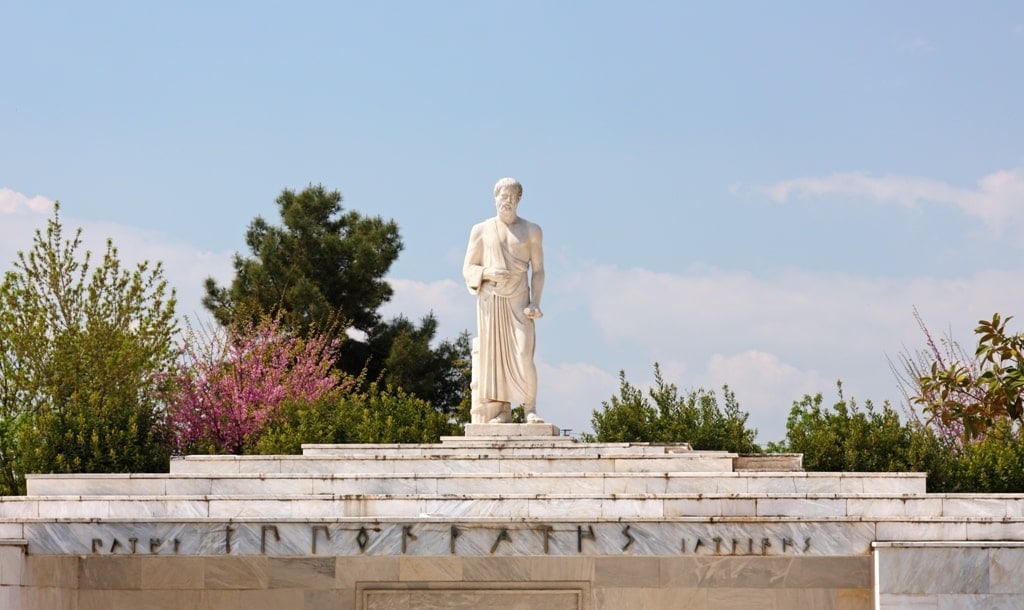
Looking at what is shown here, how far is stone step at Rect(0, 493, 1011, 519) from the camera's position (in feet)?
45.5

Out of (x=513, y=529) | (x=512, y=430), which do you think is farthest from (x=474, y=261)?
(x=513, y=529)

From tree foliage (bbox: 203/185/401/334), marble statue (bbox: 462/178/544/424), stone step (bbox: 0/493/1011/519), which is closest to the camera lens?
stone step (bbox: 0/493/1011/519)

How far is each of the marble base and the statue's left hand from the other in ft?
4.31

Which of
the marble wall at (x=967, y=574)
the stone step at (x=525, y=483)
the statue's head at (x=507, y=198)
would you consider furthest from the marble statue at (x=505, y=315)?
the marble wall at (x=967, y=574)

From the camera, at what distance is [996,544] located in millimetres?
13047

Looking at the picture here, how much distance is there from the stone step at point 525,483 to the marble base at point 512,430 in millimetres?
2364

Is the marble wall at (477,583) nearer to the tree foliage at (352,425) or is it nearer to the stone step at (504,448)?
the stone step at (504,448)

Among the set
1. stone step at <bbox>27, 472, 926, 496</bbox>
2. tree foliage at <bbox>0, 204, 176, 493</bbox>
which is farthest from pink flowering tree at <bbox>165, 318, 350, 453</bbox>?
stone step at <bbox>27, 472, 926, 496</bbox>

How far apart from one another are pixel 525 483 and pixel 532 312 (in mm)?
3512

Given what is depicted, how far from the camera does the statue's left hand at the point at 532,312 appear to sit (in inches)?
725

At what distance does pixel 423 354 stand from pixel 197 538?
27808 millimetres

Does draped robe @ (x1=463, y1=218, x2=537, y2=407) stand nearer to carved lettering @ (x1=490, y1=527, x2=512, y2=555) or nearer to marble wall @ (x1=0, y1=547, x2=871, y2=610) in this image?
marble wall @ (x1=0, y1=547, x2=871, y2=610)

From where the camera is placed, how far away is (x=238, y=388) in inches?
1262

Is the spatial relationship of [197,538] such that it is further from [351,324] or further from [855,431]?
[351,324]
